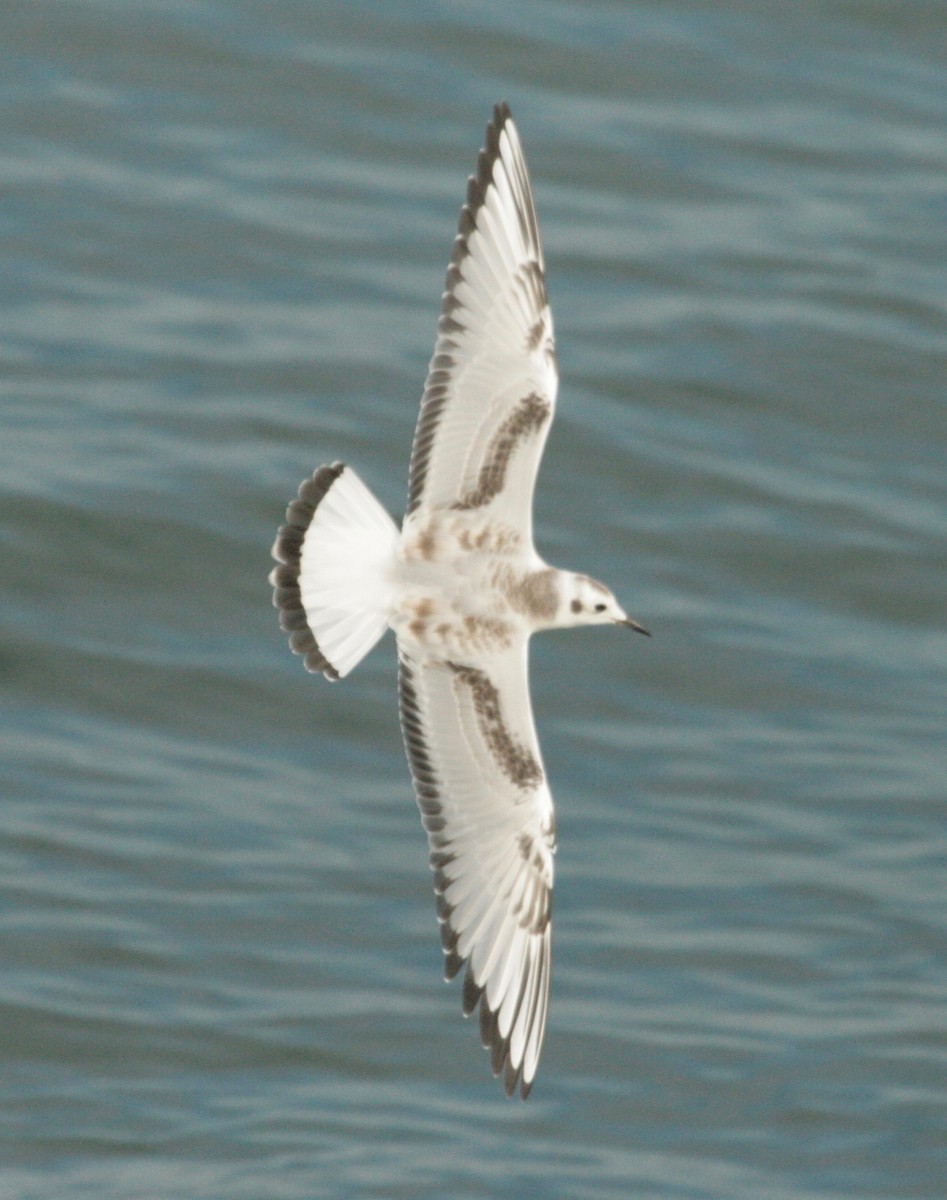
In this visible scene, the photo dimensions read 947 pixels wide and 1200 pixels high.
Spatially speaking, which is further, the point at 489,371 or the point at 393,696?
the point at 393,696

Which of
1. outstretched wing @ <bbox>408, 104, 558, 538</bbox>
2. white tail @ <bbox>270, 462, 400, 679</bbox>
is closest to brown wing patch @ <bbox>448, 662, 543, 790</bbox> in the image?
white tail @ <bbox>270, 462, 400, 679</bbox>

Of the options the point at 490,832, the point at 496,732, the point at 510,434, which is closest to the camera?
the point at 510,434

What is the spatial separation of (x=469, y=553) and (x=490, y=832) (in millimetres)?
966

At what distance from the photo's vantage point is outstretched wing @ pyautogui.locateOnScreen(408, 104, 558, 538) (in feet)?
25.3

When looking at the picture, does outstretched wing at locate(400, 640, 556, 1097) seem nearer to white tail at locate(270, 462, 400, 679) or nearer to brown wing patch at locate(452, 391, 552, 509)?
white tail at locate(270, 462, 400, 679)

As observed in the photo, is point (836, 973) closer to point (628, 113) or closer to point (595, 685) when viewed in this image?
point (595, 685)

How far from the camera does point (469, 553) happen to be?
7.79 meters

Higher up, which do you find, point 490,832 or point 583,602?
point 583,602

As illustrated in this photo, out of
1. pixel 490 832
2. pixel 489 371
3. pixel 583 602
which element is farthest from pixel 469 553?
pixel 490 832

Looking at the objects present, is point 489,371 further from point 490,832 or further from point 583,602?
point 490,832

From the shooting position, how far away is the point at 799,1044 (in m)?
10.4

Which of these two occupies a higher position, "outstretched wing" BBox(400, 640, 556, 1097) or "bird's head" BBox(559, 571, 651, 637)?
"bird's head" BBox(559, 571, 651, 637)

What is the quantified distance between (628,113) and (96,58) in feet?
11.1

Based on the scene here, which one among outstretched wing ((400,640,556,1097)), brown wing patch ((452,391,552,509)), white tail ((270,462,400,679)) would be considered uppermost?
brown wing patch ((452,391,552,509))
